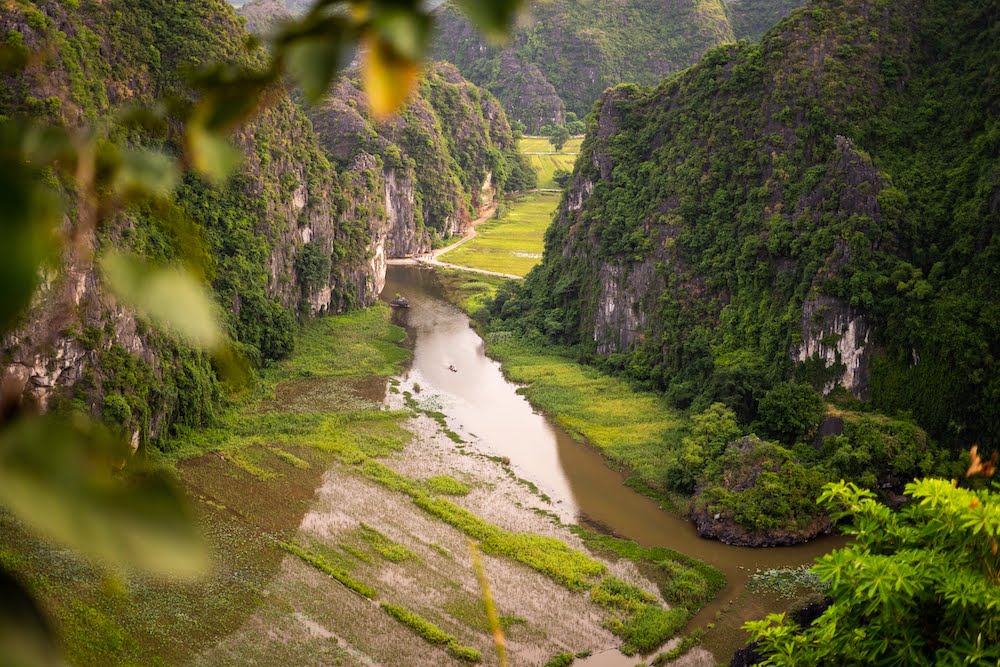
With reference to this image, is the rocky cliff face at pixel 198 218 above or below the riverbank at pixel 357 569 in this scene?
above

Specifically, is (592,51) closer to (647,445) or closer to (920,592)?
(647,445)

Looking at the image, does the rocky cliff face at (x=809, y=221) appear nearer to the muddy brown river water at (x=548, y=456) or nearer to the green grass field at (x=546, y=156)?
the muddy brown river water at (x=548, y=456)

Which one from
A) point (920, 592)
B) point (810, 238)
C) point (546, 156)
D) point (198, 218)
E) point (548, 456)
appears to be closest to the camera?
point (920, 592)

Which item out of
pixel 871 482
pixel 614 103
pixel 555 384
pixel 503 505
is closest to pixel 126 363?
pixel 503 505

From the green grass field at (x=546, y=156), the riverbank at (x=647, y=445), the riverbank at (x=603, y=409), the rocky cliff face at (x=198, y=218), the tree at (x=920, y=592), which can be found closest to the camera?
the tree at (x=920, y=592)

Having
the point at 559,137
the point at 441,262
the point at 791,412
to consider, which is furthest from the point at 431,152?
the point at 791,412

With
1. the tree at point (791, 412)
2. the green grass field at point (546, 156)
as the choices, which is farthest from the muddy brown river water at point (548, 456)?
the green grass field at point (546, 156)

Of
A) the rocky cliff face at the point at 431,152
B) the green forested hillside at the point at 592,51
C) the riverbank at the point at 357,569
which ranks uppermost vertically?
the green forested hillside at the point at 592,51
